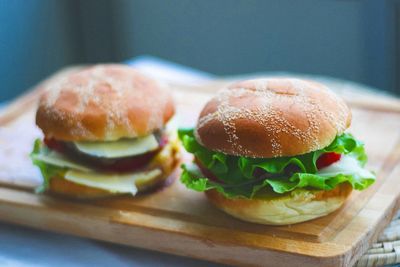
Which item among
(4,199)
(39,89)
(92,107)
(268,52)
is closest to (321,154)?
(92,107)

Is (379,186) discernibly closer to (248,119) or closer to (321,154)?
(321,154)

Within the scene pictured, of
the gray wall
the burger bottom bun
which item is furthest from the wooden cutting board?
the gray wall

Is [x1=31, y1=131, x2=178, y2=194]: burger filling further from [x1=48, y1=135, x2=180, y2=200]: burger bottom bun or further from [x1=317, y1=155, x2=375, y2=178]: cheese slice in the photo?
[x1=317, y1=155, x2=375, y2=178]: cheese slice

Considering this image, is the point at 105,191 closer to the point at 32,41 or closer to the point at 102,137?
the point at 102,137

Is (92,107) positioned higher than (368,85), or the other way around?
(92,107)

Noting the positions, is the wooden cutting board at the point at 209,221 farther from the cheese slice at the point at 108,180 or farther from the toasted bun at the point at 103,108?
the toasted bun at the point at 103,108

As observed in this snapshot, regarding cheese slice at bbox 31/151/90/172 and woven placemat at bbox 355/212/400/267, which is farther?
cheese slice at bbox 31/151/90/172

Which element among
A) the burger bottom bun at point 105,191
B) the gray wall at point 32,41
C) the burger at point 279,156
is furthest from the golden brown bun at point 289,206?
the gray wall at point 32,41

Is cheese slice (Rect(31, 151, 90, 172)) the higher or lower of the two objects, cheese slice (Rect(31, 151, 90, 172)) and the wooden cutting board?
the higher
